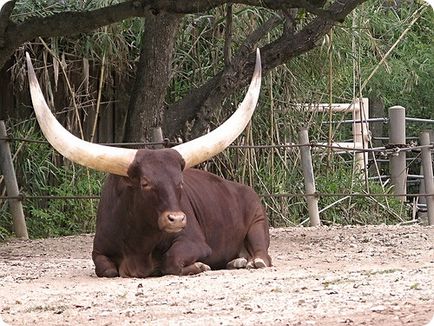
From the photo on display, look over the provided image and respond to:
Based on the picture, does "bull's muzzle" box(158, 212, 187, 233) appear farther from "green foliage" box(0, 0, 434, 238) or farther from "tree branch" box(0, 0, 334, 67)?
"green foliage" box(0, 0, 434, 238)

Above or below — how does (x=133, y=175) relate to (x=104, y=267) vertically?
above

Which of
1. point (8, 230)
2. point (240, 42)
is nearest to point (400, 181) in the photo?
point (240, 42)

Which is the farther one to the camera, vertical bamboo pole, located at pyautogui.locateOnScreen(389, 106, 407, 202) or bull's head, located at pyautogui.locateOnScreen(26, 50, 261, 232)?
vertical bamboo pole, located at pyautogui.locateOnScreen(389, 106, 407, 202)

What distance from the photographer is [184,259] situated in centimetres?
639

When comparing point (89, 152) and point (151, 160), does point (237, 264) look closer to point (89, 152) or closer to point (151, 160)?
point (151, 160)

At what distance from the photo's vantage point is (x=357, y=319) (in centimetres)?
427

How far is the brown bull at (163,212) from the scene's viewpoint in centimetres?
623

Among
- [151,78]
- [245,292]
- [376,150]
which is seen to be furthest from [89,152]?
[376,150]

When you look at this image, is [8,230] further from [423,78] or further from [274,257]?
[423,78]

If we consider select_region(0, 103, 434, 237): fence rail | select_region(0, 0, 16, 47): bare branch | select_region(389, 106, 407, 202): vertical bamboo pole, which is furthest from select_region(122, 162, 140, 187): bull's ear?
select_region(389, 106, 407, 202): vertical bamboo pole

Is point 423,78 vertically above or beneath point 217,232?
above

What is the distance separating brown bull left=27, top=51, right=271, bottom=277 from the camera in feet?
20.4

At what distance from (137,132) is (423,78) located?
21.6 ft

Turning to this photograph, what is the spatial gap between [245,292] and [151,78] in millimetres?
4705
